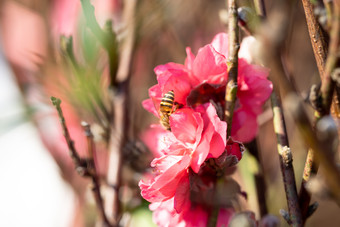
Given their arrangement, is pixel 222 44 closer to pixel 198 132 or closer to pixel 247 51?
pixel 247 51

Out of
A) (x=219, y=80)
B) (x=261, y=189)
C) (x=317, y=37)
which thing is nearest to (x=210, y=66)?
(x=219, y=80)

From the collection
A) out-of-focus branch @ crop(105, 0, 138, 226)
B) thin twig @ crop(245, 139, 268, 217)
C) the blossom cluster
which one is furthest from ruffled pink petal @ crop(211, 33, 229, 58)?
out-of-focus branch @ crop(105, 0, 138, 226)

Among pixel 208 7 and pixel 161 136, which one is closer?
pixel 161 136

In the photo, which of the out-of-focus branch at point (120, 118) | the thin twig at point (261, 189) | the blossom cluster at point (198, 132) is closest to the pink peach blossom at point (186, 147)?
the blossom cluster at point (198, 132)

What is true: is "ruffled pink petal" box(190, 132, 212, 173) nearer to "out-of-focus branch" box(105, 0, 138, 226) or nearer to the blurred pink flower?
the blurred pink flower

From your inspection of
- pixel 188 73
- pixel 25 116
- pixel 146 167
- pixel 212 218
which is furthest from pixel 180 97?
pixel 25 116

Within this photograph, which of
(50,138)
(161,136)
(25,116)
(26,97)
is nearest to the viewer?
(161,136)

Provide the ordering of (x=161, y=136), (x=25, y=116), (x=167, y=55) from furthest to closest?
(x=167, y=55) → (x=25, y=116) → (x=161, y=136)

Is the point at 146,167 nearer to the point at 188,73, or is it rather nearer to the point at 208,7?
the point at 188,73
